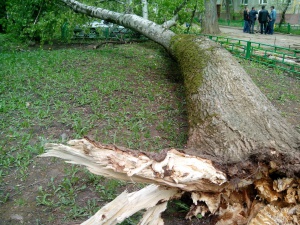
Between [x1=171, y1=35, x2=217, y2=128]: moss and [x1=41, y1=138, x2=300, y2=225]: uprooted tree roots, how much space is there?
79cm

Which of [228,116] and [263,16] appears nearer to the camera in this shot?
[228,116]

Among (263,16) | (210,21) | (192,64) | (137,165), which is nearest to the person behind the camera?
(137,165)

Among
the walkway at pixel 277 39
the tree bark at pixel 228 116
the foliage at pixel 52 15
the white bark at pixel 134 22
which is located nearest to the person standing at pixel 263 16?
the walkway at pixel 277 39

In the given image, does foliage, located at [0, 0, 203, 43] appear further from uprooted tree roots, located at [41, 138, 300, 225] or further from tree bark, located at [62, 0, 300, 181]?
uprooted tree roots, located at [41, 138, 300, 225]

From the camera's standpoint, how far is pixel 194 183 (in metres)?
2.64

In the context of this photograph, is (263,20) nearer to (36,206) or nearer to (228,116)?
(228,116)

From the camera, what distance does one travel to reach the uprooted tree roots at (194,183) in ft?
8.27

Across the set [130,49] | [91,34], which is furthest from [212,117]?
[91,34]

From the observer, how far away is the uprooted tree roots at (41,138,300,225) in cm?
252

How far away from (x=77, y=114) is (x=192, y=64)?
2.11m

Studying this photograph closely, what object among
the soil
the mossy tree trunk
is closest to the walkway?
the mossy tree trunk

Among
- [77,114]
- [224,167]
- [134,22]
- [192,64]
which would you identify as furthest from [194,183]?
[134,22]

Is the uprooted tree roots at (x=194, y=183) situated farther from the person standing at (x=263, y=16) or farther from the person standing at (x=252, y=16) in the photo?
the person standing at (x=252, y=16)

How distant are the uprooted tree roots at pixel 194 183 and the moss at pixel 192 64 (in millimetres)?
791
